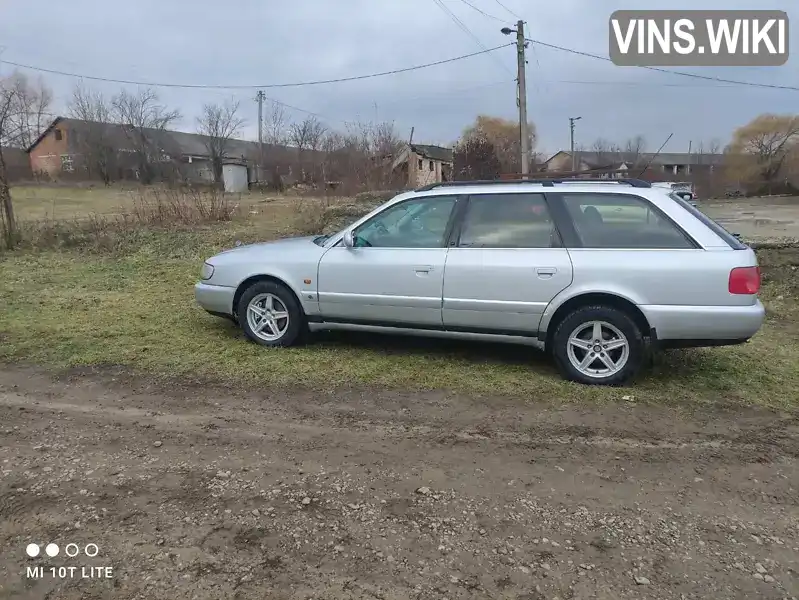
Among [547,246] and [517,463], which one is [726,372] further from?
[517,463]

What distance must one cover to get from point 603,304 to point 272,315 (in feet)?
9.78

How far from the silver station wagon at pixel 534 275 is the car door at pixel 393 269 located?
10mm

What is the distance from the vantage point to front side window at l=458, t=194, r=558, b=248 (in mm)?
4879

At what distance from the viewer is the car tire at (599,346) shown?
4578mm

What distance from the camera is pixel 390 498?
3.04 metres

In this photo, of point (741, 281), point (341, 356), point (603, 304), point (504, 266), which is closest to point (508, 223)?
point (504, 266)

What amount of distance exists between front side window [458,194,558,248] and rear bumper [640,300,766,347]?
3.25ft

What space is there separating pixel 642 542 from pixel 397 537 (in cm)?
110

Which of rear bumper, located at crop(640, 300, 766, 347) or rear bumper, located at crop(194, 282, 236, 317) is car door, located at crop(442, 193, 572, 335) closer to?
rear bumper, located at crop(640, 300, 766, 347)

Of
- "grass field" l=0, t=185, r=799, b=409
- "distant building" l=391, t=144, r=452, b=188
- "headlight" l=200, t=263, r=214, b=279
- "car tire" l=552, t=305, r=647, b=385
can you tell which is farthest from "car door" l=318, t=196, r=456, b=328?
"distant building" l=391, t=144, r=452, b=188

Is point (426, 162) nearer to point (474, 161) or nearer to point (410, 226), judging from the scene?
point (474, 161)

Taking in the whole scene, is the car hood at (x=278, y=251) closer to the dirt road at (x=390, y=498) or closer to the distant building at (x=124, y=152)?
the dirt road at (x=390, y=498)

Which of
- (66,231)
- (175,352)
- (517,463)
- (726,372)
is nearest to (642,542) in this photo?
(517,463)

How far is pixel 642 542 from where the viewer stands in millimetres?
2686
